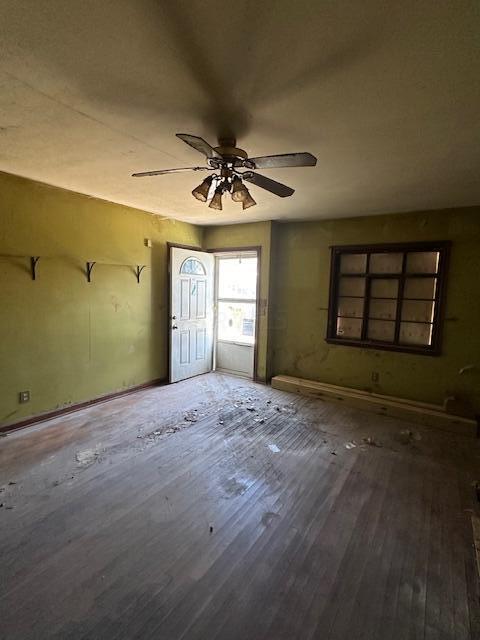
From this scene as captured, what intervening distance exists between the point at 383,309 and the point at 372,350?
0.56m

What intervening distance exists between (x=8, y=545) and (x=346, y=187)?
367 cm

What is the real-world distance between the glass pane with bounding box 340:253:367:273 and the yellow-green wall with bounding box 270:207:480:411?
0.18 m

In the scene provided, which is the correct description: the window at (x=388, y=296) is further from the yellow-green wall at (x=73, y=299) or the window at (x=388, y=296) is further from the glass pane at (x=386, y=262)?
the yellow-green wall at (x=73, y=299)

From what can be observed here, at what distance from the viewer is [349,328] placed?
439 cm

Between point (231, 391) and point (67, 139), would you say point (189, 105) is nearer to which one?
point (67, 139)

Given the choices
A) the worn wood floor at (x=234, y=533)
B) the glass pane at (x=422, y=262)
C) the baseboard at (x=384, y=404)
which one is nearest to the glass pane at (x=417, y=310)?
the glass pane at (x=422, y=262)

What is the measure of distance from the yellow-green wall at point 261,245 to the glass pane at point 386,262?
1.44 m

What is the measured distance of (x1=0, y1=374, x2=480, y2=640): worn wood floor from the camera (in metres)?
1.45

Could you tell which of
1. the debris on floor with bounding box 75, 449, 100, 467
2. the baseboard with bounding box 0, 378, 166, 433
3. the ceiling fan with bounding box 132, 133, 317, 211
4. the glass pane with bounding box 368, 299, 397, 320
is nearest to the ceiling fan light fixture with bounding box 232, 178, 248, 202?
the ceiling fan with bounding box 132, 133, 317, 211

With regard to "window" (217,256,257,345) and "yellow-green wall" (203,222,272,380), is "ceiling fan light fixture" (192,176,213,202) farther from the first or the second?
"window" (217,256,257,345)

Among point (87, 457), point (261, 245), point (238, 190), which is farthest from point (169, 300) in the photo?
point (238, 190)

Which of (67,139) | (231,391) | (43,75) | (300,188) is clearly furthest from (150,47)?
(231,391)

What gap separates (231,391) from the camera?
14.7 feet

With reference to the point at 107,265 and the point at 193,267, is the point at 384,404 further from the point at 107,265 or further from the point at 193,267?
the point at 107,265
